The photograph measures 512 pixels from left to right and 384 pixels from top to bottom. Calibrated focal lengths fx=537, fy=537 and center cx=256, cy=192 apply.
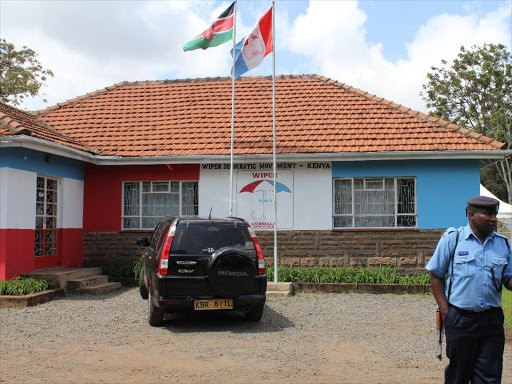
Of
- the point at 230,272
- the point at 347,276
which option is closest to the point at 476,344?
the point at 230,272

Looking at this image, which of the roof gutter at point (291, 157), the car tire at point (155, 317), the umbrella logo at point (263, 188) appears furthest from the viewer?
the umbrella logo at point (263, 188)

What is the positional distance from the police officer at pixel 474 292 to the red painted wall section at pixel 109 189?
9930 millimetres

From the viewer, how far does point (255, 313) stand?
8.41 metres

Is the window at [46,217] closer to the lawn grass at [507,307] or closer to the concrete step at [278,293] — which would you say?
the concrete step at [278,293]

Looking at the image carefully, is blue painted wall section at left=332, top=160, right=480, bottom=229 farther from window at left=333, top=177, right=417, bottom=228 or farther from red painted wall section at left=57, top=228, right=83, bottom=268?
red painted wall section at left=57, top=228, right=83, bottom=268

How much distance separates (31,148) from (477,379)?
30.5 ft

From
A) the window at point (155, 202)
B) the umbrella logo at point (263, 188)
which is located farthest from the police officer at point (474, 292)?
the window at point (155, 202)

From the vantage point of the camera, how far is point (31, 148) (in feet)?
35.0

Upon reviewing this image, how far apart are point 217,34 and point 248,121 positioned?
2.63 metres

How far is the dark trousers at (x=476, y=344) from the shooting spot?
3.98 meters

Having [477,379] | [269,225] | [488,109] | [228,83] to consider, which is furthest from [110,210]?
[488,109]

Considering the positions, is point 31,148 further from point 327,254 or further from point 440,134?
point 440,134

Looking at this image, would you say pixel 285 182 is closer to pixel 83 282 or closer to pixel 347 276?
pixel 347 276

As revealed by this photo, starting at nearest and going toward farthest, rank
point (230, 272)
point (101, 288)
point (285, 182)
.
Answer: point (230, 272) → point (101, 288) → point (285, 182)
